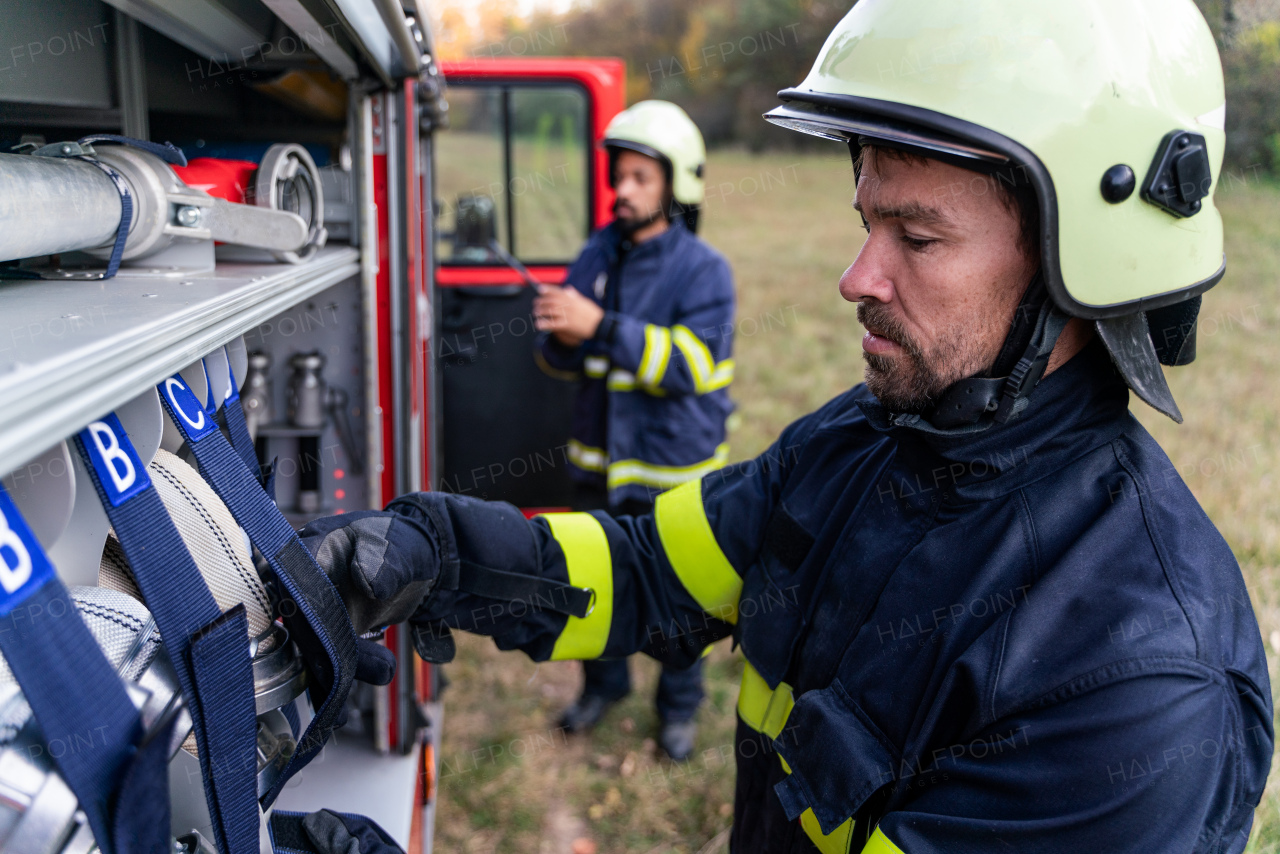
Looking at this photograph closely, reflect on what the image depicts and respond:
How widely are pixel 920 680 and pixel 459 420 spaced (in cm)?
322

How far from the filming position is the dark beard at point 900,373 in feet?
4.22

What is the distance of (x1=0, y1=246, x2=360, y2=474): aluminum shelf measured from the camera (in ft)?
1.93

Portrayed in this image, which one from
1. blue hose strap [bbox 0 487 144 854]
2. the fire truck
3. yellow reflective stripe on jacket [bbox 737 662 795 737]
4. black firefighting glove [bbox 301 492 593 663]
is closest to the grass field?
the fire truck

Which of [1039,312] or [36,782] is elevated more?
[1039,312]

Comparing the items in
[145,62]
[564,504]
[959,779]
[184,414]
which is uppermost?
[145,62]

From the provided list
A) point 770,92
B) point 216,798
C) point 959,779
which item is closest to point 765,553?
point 959,779

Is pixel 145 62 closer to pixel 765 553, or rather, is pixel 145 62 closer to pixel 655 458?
pixel 765 553

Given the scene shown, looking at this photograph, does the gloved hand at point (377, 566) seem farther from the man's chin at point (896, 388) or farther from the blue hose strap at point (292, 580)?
the man's chin at point (896, 388)

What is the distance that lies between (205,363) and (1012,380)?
106cm

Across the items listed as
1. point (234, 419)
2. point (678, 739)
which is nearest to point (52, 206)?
point (234, 419)

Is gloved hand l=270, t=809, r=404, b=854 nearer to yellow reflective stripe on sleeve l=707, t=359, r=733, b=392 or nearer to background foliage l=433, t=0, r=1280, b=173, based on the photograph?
yellow reflective stripe on sleeve l=707, t=359, r=733, b=392

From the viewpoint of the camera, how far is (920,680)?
1195 millimetres

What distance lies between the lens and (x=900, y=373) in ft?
4.30

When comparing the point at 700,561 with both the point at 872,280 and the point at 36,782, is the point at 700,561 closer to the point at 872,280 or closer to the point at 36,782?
the point at 872,280
